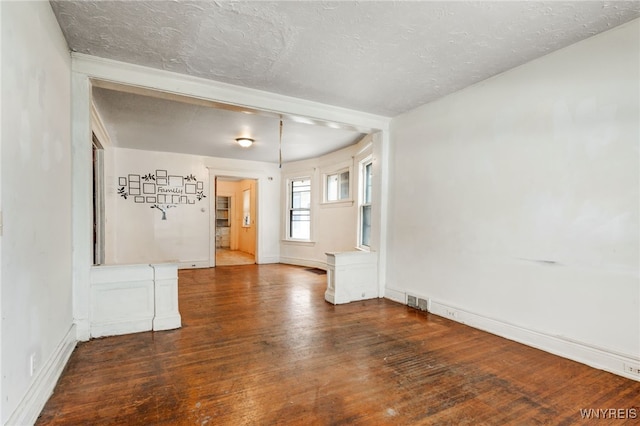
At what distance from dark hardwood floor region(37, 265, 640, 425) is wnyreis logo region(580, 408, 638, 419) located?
0.8 inches

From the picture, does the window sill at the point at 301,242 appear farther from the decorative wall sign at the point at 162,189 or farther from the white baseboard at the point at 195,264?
the decorative wall sign at the point at 162,189

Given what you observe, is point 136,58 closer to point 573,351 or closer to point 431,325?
point 431,325

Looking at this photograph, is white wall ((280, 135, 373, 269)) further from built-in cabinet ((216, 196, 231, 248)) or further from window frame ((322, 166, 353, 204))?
built-in cabinet ((216, 196, 231, 248))

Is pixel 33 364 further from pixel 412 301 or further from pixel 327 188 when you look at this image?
pixel 327 188

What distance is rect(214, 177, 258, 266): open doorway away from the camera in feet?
29.8

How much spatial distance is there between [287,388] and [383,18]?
8.59ft

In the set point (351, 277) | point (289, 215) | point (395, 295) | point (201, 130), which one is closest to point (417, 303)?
point (395, 295)

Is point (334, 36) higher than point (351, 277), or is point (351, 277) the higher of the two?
point (334, 36)

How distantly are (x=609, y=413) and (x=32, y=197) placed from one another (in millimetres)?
3619

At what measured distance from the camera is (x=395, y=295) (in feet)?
13.3

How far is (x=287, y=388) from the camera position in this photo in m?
1.95

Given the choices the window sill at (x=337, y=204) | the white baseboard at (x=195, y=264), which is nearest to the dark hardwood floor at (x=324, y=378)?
the window sill at (x=337, y=204)

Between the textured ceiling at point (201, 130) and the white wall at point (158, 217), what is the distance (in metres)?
0.31

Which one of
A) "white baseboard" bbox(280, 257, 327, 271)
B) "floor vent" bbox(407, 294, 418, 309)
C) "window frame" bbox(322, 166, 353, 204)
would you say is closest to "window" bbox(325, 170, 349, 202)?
"window frame" bbox(322, 166, 353, 204)
